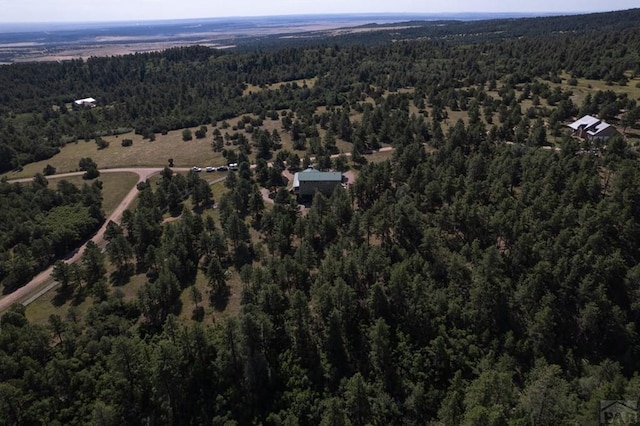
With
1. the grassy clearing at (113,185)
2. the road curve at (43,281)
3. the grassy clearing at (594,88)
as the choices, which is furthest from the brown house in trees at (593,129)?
the grassy clearing at (113,185)

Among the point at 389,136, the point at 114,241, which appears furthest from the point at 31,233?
the point at 389,136

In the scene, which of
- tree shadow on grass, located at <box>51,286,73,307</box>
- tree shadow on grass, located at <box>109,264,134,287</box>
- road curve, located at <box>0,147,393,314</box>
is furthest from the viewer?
tree shadow on grass, located at <box>109,264,134,287</box>

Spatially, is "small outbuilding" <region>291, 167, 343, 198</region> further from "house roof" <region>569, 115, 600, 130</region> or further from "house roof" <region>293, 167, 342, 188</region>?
"house roof" <region>569, 115, 600, 130</region>

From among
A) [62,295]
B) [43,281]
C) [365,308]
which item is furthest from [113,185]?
[365,308]

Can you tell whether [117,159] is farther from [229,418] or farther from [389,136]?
[229,418]

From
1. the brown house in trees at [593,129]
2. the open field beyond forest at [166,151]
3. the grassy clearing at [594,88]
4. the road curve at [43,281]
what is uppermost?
the grassy clearing at [594,88]

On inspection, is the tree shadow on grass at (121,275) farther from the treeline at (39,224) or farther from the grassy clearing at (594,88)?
the grassy clearing at (594,88)

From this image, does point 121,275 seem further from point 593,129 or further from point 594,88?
point 594,88

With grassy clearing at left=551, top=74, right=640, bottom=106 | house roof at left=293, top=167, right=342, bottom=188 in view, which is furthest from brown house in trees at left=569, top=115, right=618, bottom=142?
house roof at left=293, top=167, right=342, bottom=188
